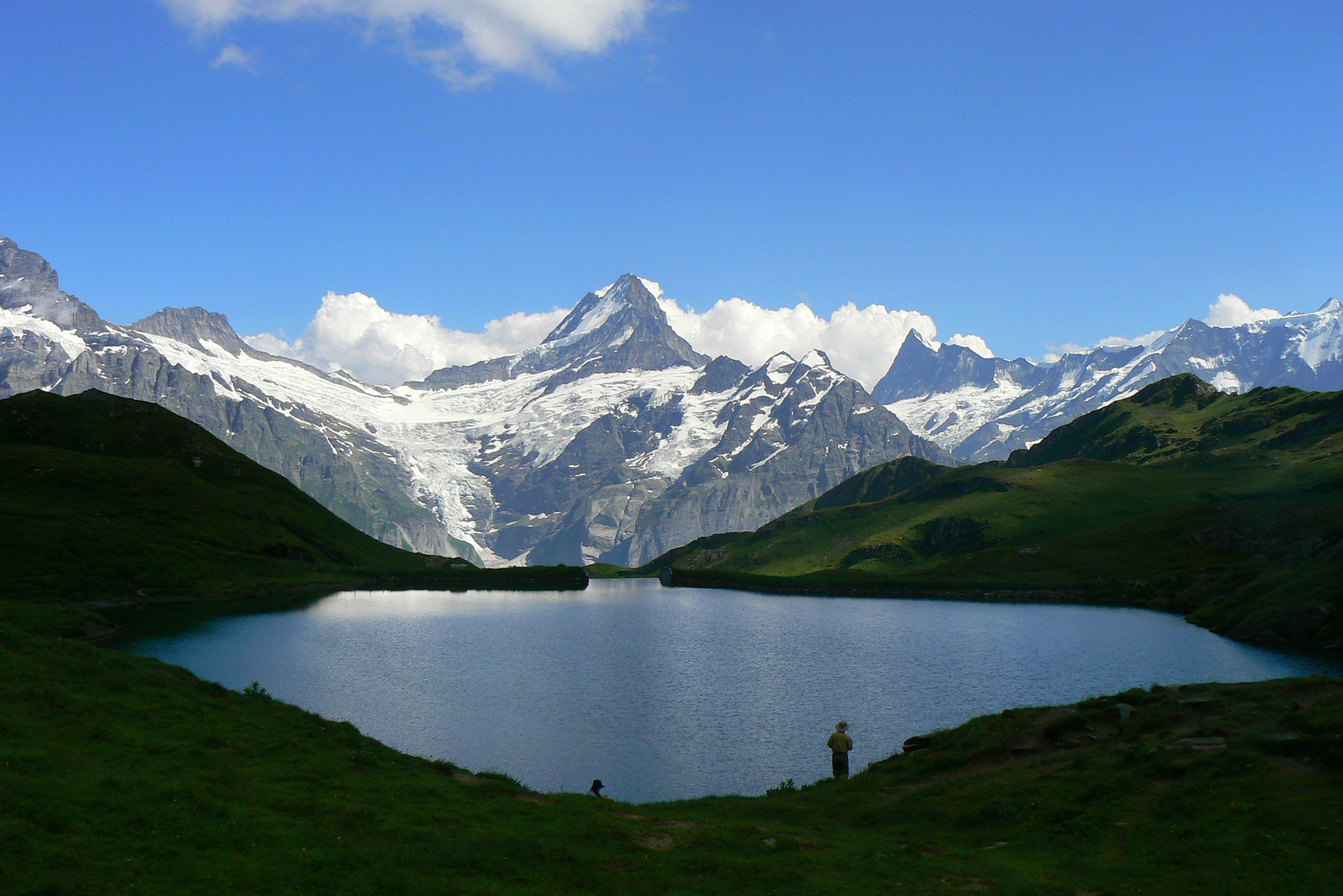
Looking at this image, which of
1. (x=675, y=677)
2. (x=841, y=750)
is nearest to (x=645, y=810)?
(x=841, y=750)

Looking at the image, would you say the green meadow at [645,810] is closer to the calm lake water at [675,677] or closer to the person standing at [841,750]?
the person standing at [841,750]

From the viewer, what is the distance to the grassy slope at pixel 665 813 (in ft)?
83.6

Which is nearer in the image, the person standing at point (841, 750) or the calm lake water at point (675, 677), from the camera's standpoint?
the person standing at point (841, 750)

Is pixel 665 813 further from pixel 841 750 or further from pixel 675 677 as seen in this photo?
pixel 675 677

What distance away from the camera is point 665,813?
4216 cm

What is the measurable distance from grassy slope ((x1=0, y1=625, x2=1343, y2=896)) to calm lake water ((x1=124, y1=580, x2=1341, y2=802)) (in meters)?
16.4

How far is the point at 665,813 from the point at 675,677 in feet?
189

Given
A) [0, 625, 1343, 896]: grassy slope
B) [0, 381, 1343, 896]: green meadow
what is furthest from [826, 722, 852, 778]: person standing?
[0, 381, 1343, 896]: green meadow

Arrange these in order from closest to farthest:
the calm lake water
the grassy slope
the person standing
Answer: the grassy slope → the person standing → the calm lake water

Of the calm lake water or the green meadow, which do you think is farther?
the calm lake water

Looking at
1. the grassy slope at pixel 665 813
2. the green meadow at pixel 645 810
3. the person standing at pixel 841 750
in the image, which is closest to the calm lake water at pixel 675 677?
the person standing at pixel 841 750

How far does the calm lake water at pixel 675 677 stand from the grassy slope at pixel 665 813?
1638cm

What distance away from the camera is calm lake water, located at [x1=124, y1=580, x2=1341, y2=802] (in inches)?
2532

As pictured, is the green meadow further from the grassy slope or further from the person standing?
the person standing
